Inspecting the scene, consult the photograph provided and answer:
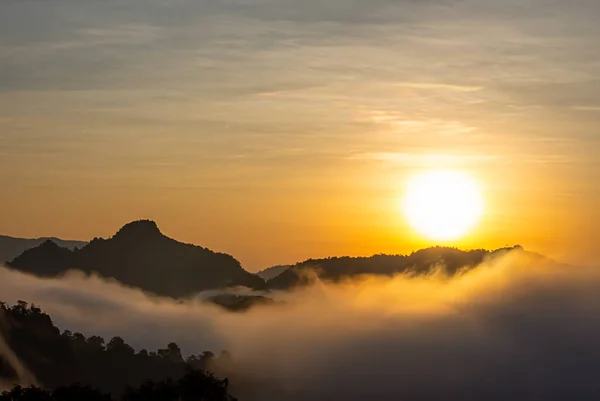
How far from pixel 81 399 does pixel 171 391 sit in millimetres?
13071

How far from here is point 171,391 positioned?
547 feet

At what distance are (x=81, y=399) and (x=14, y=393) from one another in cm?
934

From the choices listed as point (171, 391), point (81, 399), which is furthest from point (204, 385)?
point (81, 399)

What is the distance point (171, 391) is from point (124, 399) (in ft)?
25.8

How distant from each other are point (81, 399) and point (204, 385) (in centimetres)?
1883

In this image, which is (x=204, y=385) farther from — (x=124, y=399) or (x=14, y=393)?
(x=14, y=393)

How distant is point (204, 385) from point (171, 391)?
5929 millimetres

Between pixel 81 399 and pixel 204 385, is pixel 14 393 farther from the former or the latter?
pixel 204 385

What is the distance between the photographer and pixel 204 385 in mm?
170625

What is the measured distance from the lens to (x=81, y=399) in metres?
161

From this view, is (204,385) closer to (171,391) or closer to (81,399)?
(171,391)

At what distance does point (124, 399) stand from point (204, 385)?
38.4ft

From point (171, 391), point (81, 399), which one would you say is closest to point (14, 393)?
point (81, 399)
